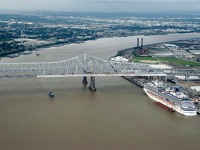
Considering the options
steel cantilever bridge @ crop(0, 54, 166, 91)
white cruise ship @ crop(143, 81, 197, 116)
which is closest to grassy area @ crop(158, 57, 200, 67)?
steel cantilever bridge @ crop(0, 54, 166, 91)

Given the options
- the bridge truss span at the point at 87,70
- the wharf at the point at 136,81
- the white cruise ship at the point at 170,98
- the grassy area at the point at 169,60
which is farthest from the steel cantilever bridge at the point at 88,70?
the grassy area at the point at 169,60

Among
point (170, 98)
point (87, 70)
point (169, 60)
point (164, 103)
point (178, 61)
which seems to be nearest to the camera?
point (170, 98)

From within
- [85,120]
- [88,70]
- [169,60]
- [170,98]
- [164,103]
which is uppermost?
[88,70]

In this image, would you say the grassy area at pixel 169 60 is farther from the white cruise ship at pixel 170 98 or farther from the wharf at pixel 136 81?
the white cruise ship at pixel 170 98

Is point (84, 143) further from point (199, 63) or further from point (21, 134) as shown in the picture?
point (199, 63)

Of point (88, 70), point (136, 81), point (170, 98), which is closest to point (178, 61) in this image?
point (136, 81)

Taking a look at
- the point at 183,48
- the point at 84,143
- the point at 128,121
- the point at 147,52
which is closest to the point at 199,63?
the point at 147,52

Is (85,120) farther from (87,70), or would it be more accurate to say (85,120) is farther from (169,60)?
(169,60)
